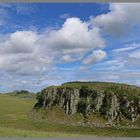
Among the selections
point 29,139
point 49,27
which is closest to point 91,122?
point 49,27

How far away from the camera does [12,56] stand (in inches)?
554

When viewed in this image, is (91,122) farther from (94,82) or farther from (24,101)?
(24,101)

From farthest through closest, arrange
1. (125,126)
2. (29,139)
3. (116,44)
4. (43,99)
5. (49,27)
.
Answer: (43,99), (125,126), (116,44), (49,27), (29,139)

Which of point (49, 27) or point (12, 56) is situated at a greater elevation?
point (49, 27)

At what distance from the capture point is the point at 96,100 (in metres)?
33.9

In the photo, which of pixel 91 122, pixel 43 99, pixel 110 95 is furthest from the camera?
pixel 43 99

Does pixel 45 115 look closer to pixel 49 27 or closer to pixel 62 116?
pixel 62 116

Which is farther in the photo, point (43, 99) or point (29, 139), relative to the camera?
point (43, 99)

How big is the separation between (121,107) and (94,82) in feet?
12.9

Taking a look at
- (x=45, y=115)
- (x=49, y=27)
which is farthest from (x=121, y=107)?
(x=49, y=27)

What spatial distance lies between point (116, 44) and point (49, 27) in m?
4.57

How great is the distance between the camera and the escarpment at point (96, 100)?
30.4 m

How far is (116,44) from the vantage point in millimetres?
18703

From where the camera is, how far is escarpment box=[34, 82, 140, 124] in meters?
30.4
